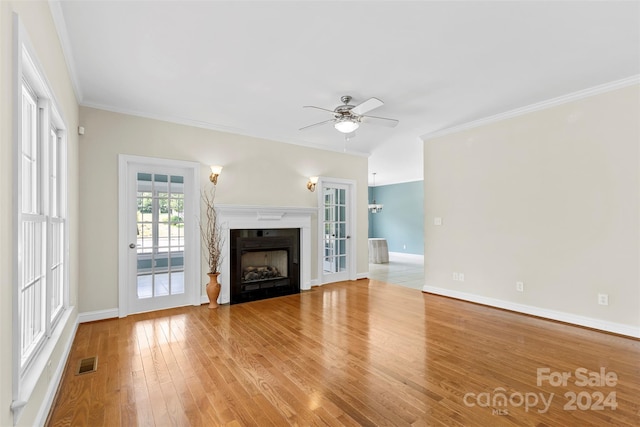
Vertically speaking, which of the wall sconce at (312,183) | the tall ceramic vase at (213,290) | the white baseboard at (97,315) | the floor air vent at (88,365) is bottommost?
the floor air vent at (88,365)

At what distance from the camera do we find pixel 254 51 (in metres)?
2.66

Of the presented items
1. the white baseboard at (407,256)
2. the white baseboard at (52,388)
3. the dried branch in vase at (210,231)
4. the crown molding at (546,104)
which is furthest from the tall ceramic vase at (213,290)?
the white baseboard at (407,256)

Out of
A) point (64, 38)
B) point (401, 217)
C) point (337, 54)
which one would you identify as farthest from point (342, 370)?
point (401, 217)

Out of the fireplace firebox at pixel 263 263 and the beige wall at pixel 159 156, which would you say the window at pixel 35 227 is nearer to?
the beige wall at pixel 159 156

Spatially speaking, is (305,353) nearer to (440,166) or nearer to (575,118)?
(440,166)

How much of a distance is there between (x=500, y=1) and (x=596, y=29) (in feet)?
3.17

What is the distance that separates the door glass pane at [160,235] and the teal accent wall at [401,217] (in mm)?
7617

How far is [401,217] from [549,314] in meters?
6.97

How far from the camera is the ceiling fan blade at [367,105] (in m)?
3.09

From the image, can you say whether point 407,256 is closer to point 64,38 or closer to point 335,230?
point 335,230

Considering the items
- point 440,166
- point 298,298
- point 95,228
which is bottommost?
point 298,298

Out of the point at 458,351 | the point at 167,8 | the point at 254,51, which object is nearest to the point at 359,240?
the point at 458,351

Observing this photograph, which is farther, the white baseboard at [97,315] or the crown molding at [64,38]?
the white baseboard at [97,315]

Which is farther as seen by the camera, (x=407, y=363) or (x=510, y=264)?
(x=510, y=264)
